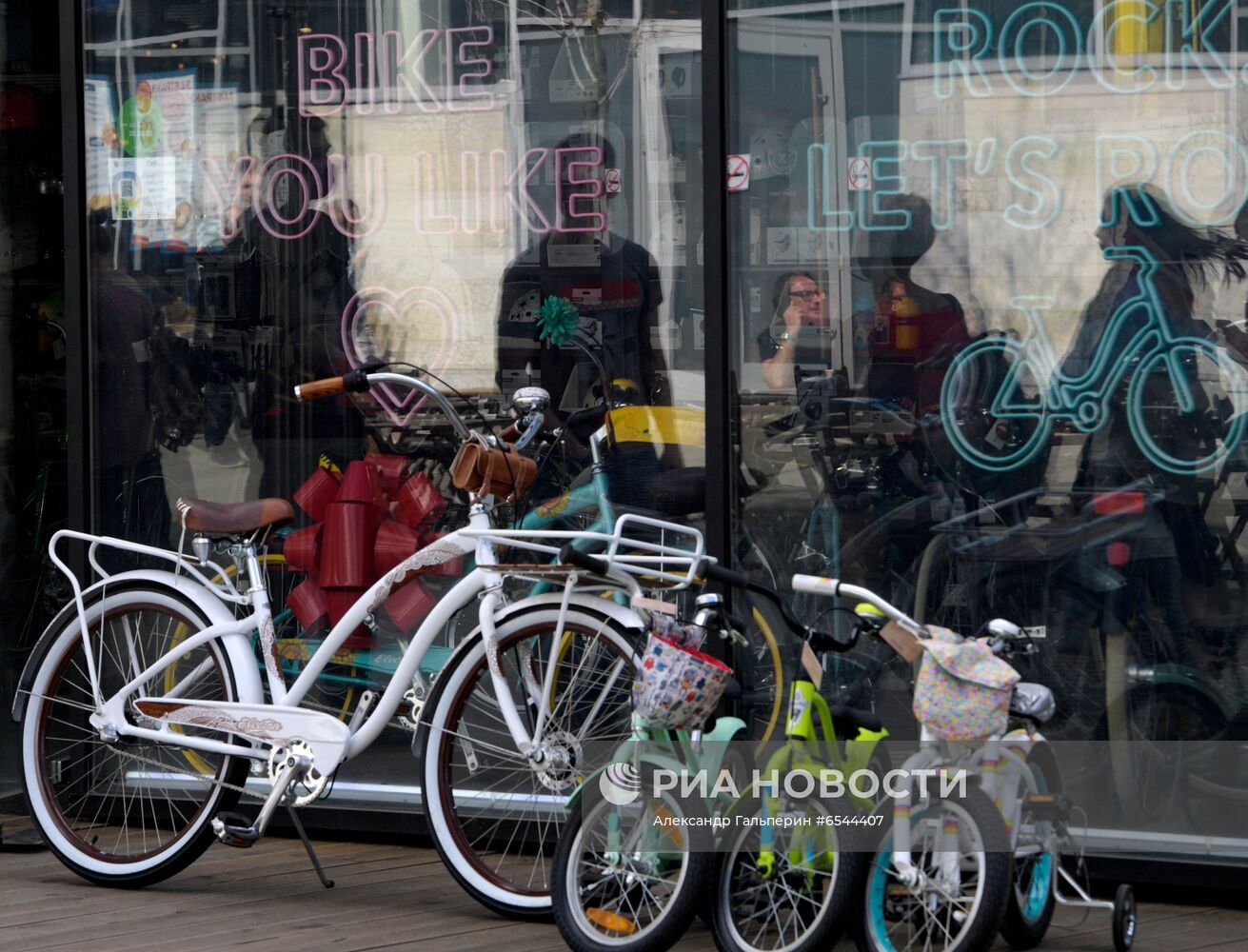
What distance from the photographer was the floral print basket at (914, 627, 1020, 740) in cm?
407

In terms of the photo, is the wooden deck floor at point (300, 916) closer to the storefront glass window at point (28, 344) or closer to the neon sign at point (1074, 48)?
the storefront glass window at point (28, 344)

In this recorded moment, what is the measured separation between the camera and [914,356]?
534 cm

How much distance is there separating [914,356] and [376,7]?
217 cm

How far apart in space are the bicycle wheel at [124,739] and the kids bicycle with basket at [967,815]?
1.99 m

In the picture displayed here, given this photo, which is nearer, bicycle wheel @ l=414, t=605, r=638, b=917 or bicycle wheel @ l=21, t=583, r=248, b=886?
bicycle wheel @ l=414, t=605, r=638, b=917

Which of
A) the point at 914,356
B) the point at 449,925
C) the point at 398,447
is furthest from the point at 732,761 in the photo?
the point at 398,447

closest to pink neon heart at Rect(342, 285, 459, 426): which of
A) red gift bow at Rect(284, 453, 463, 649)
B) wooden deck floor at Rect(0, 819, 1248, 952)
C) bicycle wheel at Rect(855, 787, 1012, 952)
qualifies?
red gift bow at Rect(284, 453, 463, 649)

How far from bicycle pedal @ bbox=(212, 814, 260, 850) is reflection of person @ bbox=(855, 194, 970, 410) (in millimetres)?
2262

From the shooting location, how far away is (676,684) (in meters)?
4.11

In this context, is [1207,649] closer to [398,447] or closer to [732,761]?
[732,761]

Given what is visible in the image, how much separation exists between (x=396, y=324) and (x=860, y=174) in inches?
64.9

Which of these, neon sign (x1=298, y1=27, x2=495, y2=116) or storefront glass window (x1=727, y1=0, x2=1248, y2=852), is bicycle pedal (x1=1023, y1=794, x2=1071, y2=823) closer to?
storefront glass window (x1=727, y1=0, x2=1248, y2=852)

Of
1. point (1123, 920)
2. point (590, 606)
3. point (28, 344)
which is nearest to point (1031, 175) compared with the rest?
point (590, 606)

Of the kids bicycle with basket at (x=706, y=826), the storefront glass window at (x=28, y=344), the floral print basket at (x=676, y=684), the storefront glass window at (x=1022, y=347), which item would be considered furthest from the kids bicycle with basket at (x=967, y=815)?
the storefront glass window at (x=28, y=344)
